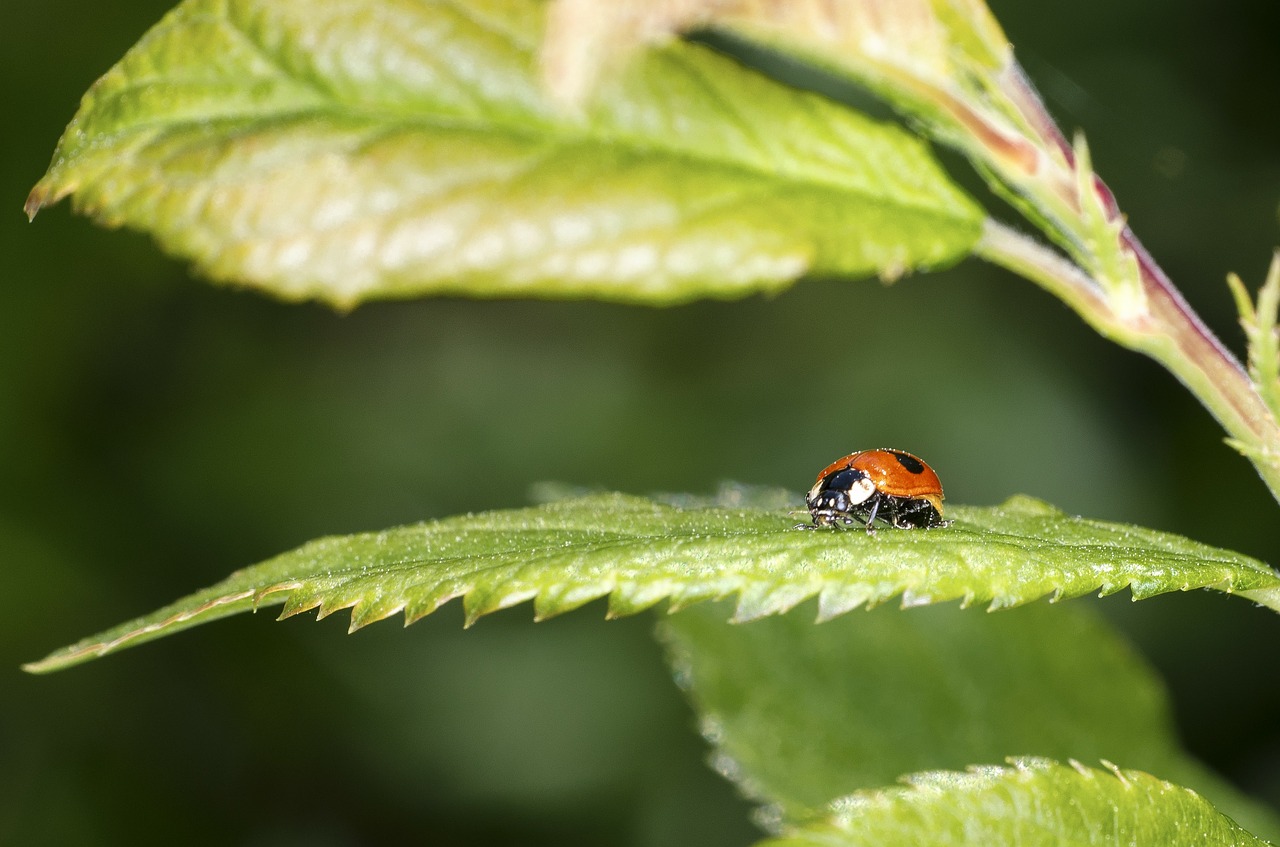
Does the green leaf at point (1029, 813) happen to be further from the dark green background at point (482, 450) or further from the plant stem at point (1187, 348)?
the dark green background at point (482, 450)

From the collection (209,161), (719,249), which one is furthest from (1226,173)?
(209,161)

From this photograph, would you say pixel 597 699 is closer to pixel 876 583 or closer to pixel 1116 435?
pixel 1116 435

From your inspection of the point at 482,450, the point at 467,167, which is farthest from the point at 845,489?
the point at 482,450

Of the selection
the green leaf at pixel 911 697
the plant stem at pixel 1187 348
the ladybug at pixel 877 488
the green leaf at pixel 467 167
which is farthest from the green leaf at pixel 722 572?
the green leaf at pixel 911 697

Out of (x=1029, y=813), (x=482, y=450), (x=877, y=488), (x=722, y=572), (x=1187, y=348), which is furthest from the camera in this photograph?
(x=482, y=450)

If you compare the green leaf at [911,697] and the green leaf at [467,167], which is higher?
the green leaf at [467,167]

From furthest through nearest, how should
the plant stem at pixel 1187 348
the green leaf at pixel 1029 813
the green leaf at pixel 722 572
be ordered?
the plant stem at pixel 1187 348
the green leaf at pixel 722 572
the green leaf at pixel 1029 813

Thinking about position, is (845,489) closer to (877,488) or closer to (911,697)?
(877,488)

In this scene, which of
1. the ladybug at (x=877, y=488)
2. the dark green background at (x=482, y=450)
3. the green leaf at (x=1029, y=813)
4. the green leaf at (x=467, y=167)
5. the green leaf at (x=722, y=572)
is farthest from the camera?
the dark green background at (x=482, y=450)
